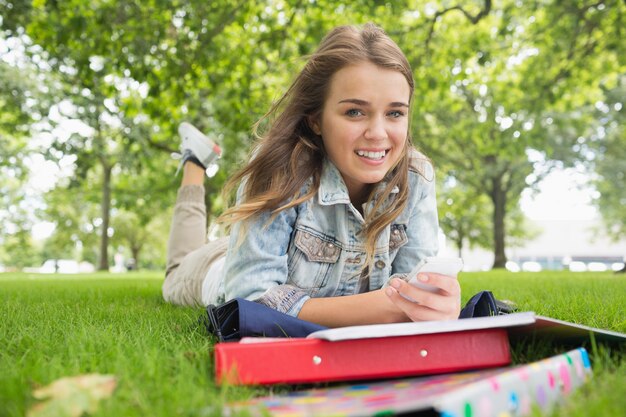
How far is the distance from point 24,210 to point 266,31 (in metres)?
30.2

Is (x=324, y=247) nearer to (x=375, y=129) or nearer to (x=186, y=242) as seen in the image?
(x=375, y=129)

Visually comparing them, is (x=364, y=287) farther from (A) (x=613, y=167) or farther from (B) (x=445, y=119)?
(A) (x=613, y=167)

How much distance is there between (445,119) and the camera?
17016 millimetres

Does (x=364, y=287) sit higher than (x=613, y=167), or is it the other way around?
(x=613, y=167)

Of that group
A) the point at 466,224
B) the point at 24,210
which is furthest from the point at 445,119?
the point at 24,210

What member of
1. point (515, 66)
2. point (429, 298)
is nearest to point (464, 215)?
point (515, 66)

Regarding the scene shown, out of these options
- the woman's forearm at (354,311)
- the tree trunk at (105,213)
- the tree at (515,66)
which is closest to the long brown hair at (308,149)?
the woman's forearm at (354,311)

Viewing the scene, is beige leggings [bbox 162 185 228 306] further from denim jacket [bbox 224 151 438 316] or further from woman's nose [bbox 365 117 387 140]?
woman's nose [bbox 365 117 387 140]

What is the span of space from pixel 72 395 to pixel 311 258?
4.93 feet

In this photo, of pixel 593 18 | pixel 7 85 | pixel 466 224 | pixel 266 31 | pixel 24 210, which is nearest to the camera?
pixel 266 31

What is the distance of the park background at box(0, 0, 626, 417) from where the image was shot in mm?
1646

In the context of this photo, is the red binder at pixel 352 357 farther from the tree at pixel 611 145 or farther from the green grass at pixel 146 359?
the tree at pixel 611 145

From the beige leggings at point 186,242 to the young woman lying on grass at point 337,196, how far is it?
1381 millimetres

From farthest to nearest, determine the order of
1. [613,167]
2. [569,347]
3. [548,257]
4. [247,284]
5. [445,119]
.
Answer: [548,257] < [613,167] < [445,119] < [247,284] < [569,347]
